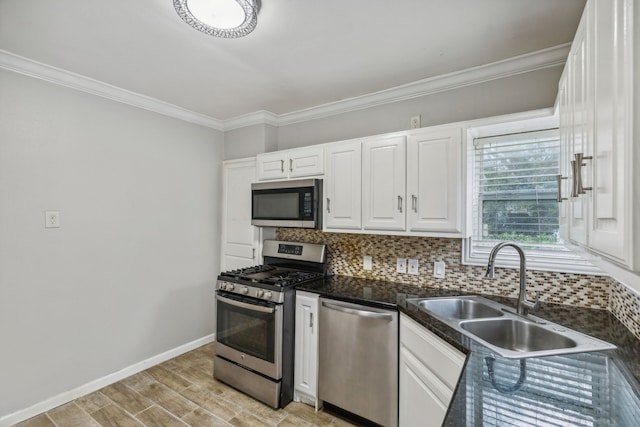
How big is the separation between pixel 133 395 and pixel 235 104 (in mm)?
2589

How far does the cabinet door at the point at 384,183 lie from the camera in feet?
7.45

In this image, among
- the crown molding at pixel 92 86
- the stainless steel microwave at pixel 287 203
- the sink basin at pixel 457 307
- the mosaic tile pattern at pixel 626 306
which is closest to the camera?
the mosaic tile pattern at pixel 626 306

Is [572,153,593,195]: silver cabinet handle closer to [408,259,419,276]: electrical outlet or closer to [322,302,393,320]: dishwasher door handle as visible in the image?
[322,302,393,320]: dishwasher door handle

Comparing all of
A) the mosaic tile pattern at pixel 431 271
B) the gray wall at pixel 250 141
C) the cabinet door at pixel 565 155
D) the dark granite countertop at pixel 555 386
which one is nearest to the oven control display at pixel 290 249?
the mosaic tile pattern at pixel 431 271

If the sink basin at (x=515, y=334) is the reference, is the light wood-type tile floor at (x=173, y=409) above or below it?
below

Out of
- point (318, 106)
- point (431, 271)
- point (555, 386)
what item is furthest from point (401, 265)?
point (318, 106)

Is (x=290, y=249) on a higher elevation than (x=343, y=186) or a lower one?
lower

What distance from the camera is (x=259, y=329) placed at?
2412mm

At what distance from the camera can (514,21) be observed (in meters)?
1.72

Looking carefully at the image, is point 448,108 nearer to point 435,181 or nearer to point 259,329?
point 435,181

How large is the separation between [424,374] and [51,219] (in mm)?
2714

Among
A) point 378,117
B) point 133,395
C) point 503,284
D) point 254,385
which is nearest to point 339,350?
point 254,385

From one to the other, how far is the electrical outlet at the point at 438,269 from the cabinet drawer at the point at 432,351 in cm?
63

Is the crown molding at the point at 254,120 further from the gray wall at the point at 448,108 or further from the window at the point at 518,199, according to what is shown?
the window at the point at 518,199
